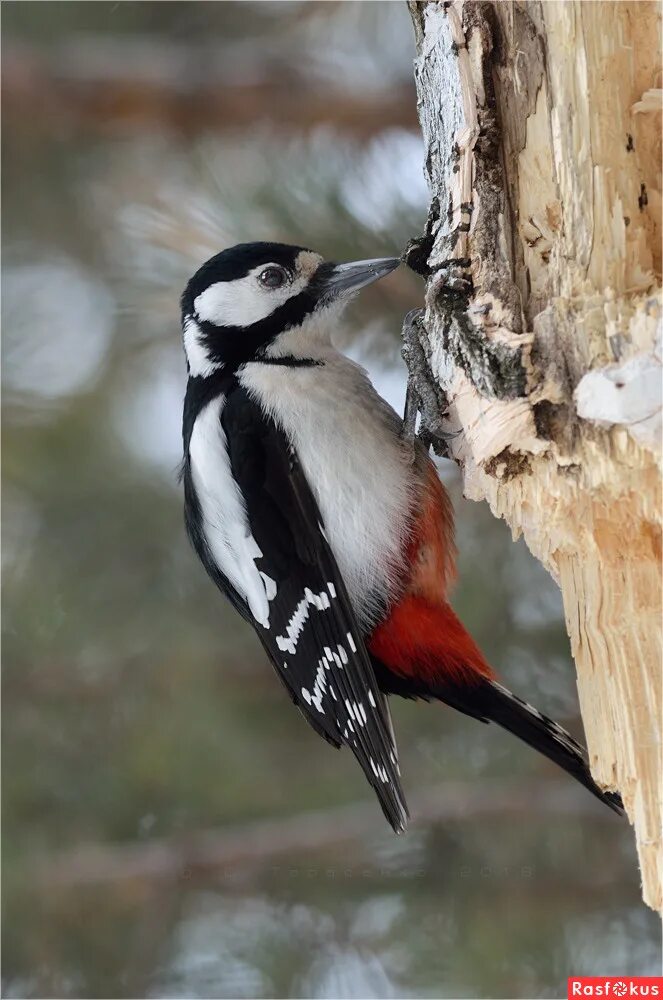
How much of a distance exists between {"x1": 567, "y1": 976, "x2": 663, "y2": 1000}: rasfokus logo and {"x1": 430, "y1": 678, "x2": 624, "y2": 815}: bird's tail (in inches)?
18.2

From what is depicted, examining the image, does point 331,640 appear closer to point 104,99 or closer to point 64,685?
point 64,685

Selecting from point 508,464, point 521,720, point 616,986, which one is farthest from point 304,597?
point 616,986

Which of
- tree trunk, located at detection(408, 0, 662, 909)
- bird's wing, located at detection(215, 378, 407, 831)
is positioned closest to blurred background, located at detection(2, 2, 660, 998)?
bird's wing, located at detection(215, 378, 407, 831)

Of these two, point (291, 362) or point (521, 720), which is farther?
point (291, 362)

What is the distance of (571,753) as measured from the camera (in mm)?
1762

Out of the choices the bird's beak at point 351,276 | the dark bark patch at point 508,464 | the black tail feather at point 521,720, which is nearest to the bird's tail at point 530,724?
the black tail feather at point 521,720

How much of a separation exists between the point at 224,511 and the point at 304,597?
24 centimetres

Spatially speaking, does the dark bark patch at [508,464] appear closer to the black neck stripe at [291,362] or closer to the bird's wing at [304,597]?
the bird's wing at [304,597]

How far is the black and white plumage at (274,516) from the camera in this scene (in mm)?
1806

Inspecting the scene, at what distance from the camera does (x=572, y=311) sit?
132 cm

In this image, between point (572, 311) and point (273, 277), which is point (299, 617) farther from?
point (572, 311)

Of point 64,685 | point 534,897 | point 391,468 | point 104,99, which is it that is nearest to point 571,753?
point 391,468

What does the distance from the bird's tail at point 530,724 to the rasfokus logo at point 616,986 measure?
46cm

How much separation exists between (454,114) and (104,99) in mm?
1030
